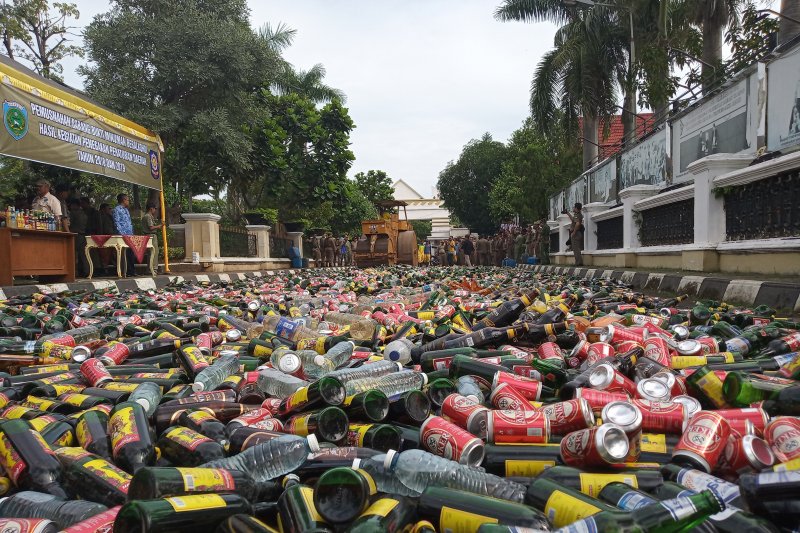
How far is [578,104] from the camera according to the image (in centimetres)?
2088

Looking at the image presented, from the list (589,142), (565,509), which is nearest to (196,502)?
(565,509)

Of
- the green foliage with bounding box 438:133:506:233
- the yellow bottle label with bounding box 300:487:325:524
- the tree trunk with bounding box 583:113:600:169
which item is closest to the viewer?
the yellow bottle label with bounding box 300:487:325:524

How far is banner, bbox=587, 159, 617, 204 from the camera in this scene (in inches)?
560

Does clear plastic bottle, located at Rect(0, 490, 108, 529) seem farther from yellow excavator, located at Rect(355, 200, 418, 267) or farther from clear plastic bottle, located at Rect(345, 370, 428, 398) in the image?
yellow excavator, located at Rect(355, 200, 418, 267)

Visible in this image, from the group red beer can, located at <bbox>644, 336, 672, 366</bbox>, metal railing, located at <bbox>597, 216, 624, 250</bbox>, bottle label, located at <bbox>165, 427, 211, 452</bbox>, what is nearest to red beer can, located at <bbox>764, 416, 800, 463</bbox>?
red beer can, located at <bbox>644, 336, 672, 366</bbox>

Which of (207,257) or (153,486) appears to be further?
(207,257)

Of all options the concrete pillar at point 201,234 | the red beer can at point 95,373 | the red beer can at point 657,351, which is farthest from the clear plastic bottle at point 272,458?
the concrete pillar at point 201,234

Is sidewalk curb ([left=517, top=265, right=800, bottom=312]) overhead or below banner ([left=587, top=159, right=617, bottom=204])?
below

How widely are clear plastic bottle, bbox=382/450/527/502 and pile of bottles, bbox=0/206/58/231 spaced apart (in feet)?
29.4

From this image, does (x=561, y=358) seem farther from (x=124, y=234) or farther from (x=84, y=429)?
(x=124, y=234)

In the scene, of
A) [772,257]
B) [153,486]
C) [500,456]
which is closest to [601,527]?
[500,456]

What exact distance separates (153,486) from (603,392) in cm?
177

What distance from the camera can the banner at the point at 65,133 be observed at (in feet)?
27.8

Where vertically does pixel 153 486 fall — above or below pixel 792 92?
below
